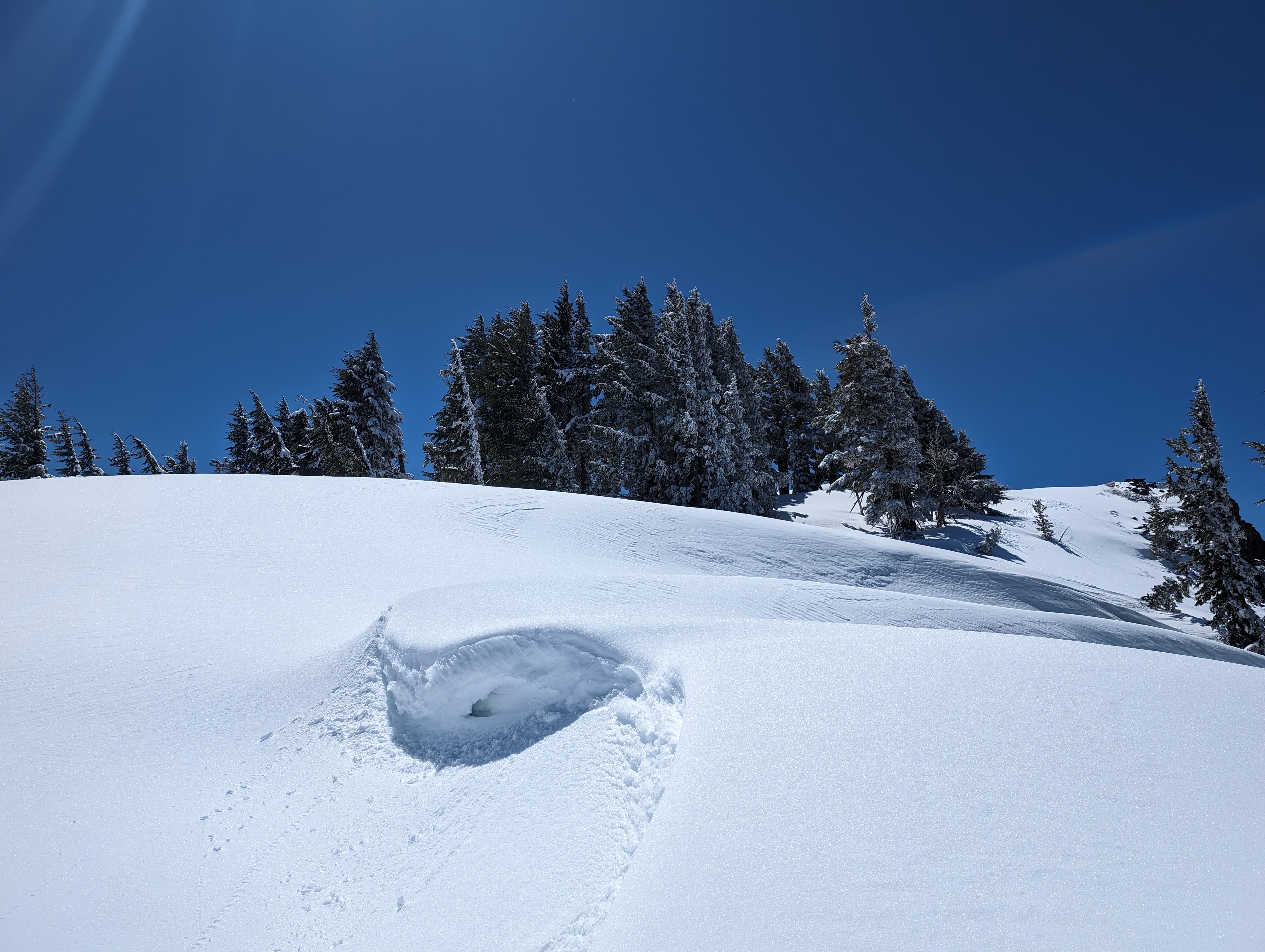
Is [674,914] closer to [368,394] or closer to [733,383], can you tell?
A: [733,383]

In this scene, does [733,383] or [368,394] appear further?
[368,394]

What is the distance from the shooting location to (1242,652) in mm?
9133

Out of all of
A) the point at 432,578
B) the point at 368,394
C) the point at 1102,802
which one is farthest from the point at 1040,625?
the point at 368,394

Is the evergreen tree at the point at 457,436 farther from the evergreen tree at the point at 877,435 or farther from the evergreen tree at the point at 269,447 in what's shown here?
the evergreen tree at the point at 877,435

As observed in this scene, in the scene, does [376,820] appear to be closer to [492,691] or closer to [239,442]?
[492,691]

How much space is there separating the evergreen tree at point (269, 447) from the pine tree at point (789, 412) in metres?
32.8

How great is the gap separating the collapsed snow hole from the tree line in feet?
62.6

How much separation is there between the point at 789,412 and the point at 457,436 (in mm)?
25346

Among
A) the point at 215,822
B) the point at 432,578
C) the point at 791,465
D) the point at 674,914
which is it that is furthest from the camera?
the point at 791,465

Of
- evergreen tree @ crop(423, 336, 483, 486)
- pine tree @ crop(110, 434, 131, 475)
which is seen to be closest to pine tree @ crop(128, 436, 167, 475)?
pine tree @ crop(110, 434, 131, 475)

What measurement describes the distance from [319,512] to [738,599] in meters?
9.87

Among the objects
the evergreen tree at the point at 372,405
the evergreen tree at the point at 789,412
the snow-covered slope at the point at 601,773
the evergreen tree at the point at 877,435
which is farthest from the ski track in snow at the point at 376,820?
the evergreen tree at the point at 789,412

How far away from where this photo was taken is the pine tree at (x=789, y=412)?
135 ft

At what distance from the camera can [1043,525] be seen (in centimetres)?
2706
